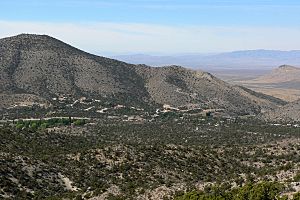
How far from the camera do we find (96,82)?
138875 mm

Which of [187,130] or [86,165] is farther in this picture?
[187,130]

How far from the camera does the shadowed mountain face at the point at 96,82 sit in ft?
427

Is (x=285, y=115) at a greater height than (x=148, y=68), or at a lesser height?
lesser

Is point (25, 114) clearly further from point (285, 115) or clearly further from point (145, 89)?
point (285, 115)

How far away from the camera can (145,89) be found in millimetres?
144875

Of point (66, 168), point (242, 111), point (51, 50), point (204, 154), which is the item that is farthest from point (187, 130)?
point (51, 50)

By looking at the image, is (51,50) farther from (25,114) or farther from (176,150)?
(176,150)

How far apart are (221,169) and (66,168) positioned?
50.5 ft

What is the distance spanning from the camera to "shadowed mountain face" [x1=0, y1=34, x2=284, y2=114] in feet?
427

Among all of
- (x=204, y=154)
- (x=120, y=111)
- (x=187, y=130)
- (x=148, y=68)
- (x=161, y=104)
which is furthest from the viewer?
(x=148, y=68)

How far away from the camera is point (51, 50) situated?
490ft

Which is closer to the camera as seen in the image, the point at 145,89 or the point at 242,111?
the point at 242,111

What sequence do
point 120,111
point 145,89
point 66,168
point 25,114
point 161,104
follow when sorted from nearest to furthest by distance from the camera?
1. point 66,168
2. point 25,114
3. point 120,111
4. point 161,104
5. point 145,89

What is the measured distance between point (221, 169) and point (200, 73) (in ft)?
387
